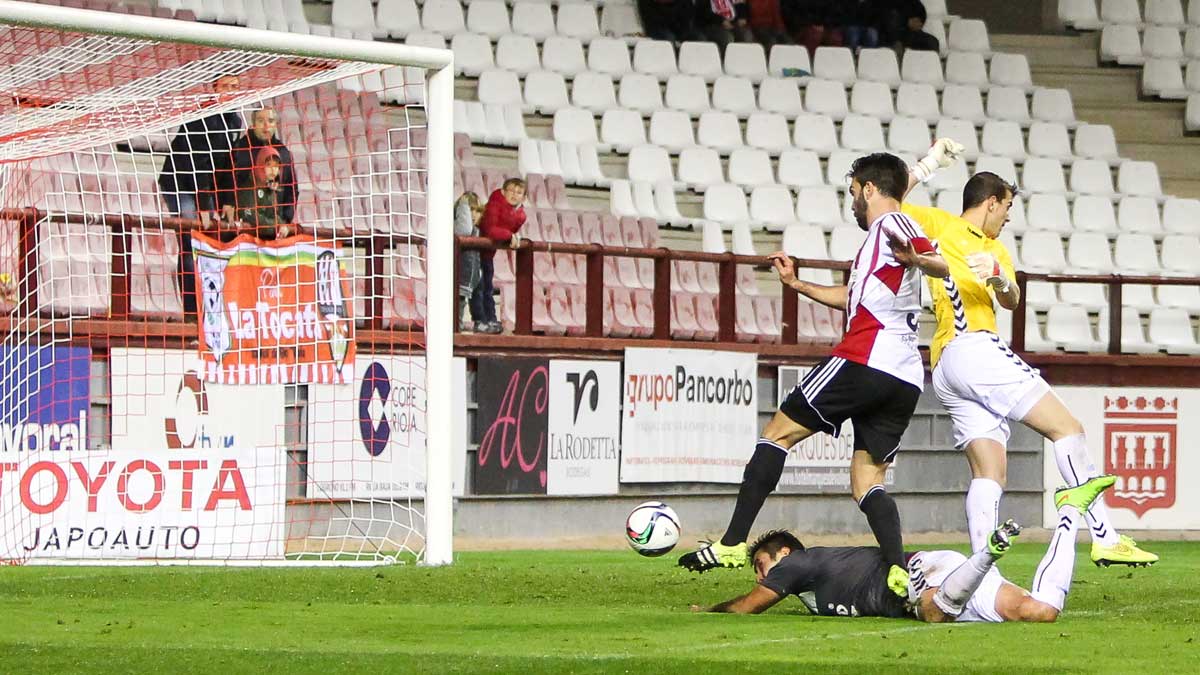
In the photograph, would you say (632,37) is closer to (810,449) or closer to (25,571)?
(810,449)

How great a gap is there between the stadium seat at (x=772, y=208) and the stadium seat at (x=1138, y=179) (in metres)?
4.38

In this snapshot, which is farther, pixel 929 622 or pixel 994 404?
pixel 994 404

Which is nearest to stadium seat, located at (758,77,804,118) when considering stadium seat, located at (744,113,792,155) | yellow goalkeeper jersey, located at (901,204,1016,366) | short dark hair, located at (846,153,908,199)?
stadium seat, located at (744,113,792,155)

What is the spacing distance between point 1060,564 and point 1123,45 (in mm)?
16712

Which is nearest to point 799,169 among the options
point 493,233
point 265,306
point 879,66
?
point 879,66

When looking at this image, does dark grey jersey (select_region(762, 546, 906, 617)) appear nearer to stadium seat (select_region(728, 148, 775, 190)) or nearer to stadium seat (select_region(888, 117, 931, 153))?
stadium seat (select_region(728, 148, 775, 190))

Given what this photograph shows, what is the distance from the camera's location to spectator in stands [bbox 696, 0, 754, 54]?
21.0 metres

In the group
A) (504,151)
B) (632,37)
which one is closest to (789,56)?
(632,37)

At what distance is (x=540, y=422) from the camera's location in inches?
576

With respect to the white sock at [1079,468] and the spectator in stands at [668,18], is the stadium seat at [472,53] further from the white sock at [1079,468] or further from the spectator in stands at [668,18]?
the white sock at [1079,468]

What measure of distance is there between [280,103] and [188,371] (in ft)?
10.7

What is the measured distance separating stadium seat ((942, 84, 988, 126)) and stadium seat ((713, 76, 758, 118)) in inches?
94.8

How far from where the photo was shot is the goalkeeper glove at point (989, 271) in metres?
8.38

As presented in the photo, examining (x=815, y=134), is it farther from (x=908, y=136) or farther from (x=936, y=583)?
(x=936, y=583)
